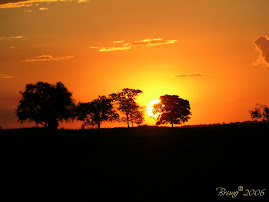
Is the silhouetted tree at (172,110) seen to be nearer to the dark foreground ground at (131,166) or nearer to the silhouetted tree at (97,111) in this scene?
the silhouetted tree at (97,111)

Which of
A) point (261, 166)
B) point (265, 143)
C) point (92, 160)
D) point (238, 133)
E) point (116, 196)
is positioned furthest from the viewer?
point (238, 133)

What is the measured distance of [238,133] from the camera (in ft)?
156

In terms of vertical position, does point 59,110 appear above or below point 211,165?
above

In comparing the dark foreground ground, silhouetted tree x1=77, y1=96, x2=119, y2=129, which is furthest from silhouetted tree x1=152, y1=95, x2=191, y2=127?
the dark foreground ground

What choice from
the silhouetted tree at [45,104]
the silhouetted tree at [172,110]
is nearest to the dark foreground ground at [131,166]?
the silhouetted tree at [45,104]

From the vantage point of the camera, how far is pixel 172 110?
124 metres

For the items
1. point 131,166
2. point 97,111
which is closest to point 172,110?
point 97,111

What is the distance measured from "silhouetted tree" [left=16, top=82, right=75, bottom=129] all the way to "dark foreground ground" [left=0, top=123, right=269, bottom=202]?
41429 mm

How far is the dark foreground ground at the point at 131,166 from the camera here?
22.8 metres

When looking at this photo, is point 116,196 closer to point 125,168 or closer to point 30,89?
point 125,168

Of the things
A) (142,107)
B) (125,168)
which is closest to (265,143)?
(125,168)

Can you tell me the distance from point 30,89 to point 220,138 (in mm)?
56947

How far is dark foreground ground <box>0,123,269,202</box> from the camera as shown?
2284cm

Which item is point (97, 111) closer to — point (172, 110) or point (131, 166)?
A: point (172, 110)
